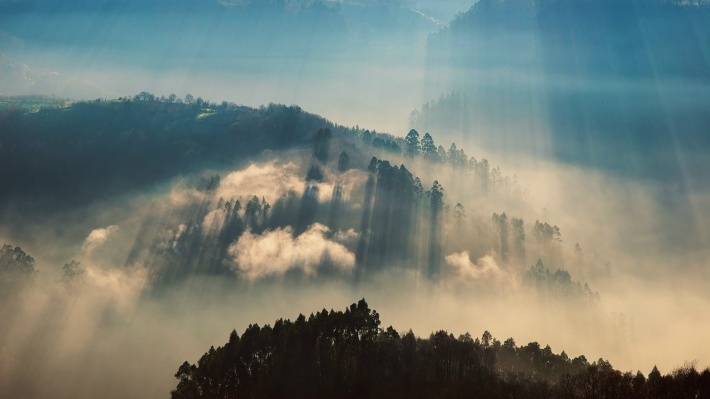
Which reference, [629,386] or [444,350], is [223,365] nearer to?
[444,350]

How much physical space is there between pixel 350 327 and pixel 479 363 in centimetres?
3119

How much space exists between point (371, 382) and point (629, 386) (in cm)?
5314

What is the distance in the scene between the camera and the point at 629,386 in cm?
9225

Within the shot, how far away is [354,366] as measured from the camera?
12800 cm

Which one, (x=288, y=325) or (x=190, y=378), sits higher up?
(x=288, y=325)

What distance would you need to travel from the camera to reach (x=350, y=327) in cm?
13612

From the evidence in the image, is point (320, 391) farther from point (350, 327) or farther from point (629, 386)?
point (629, 386)

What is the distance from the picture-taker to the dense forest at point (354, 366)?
122 metres

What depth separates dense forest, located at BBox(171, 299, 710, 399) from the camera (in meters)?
122

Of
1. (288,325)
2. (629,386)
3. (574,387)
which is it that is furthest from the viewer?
(288,325)

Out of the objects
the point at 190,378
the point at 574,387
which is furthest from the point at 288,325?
the point at 574,387

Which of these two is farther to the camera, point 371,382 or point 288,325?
point 288,325

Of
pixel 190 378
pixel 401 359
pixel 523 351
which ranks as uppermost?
pixel 523 351

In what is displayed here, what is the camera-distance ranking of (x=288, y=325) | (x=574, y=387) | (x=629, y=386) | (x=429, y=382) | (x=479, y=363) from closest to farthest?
1. (x=629, y=386)
2. (x=574, y=387)
3. (x=429, y=382)
4. (x=479, y=363)
5. (x=288, y=325)
